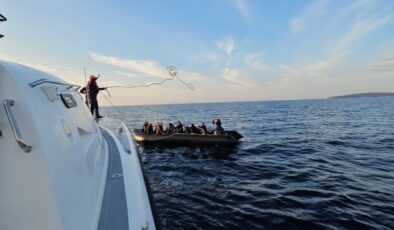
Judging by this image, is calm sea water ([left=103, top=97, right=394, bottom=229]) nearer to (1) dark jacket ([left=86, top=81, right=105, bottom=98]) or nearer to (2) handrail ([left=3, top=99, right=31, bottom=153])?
(1) dark jacket ([left=86, top=81, right=105, bottom=98])

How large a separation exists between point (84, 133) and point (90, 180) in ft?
3.40

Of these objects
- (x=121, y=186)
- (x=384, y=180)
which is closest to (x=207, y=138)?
(x=384, y=180)

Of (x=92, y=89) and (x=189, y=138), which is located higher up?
(x=92, y=89)

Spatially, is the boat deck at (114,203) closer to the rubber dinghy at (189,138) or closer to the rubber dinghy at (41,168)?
the rubber dinghy at (41,168)

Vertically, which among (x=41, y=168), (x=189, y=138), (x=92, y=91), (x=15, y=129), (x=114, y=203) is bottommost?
(x=189, y=138)

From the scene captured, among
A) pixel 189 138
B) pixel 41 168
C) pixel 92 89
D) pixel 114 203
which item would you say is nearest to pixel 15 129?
pixel 41 168

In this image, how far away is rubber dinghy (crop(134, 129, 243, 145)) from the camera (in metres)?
18.1

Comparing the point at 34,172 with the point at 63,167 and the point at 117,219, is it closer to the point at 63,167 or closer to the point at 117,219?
the point at 63,167

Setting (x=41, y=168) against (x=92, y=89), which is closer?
(x=41, y=168)

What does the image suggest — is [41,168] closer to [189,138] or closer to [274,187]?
[274,187]

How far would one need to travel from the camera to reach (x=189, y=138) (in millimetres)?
18734

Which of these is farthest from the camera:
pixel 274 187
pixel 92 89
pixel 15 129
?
pixel 92 89

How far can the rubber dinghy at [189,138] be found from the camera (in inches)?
713

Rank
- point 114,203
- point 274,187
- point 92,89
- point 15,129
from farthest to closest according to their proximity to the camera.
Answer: point 92,89 → point 274,187 → point 114,203 → point 15,129
